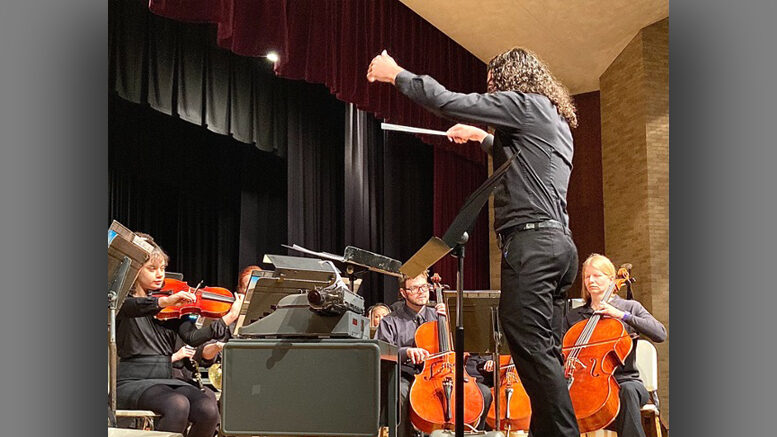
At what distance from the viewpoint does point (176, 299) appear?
3.04 meters

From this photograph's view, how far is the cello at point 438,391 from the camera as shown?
127 inches

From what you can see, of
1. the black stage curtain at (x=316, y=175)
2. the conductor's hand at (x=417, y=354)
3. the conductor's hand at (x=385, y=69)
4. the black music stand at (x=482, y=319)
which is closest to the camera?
the conductor's hand at (x=385, y=69)

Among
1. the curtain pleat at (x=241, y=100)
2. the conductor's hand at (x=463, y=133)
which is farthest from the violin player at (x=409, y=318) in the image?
the conductor's hand at (x=463, y=133)

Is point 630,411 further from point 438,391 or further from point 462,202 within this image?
point 462,202

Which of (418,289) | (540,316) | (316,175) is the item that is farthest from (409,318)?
(540,316)

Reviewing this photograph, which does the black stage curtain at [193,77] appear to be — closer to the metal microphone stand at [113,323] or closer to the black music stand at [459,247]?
the metal microphone stand at [113,323]

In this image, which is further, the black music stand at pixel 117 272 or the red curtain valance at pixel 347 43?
the red curtain valance at pixel 347 43

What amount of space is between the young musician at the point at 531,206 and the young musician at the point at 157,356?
54.6 inches

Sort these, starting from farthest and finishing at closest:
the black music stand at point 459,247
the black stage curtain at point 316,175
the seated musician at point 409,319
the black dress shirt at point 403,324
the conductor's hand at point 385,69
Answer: the black stage curtain at point 316,175 < the black dress shirt at point 403,324 < the seated musician at point 409,319 < the conductor's hand at point 385,69 < the black music stand at point 459,247

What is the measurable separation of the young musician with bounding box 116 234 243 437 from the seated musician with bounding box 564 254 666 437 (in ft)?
4.85

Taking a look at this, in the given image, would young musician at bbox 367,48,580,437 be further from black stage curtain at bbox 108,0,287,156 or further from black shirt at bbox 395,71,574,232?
black stage curtain at bbox 108,0,287,156
